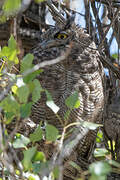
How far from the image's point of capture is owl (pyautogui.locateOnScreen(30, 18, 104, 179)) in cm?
215

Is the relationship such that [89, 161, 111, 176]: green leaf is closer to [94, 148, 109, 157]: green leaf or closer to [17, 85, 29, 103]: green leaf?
[17, 85, 29, 103]: green leaf

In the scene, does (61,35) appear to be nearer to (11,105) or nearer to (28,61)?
(28,61)

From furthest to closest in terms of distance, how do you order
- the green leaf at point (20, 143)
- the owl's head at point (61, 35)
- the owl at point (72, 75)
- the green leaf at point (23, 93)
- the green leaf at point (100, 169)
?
the owl at point (72, 75) < the owl's head at point (61, 35) < the green leaf at point (20, 143) < the green leaf at point (23, 93) < the green leaf at point (100, 169)

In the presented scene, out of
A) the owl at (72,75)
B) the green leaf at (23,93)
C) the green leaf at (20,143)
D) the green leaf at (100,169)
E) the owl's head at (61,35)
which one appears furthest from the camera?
the owl at (72,75)

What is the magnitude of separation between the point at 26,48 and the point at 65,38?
41.4 inches

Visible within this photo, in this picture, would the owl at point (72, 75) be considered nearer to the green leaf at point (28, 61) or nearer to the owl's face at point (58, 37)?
the owl's face at point (58, 37)

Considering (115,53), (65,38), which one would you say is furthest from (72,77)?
(115,53)

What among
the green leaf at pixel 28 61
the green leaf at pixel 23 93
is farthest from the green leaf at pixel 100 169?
the green leaf at pixel 28 61

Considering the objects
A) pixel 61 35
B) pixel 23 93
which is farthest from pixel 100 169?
pixel 61 35

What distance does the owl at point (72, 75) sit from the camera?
2.15 m

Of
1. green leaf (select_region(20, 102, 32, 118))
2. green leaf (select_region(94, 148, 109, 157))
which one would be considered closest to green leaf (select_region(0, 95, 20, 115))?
green leaf (select_region(20, 102, 32, 118))

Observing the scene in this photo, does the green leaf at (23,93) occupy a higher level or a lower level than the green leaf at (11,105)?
higher

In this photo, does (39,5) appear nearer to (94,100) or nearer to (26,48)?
(26,48)

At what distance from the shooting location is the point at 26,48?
3.09 meters
